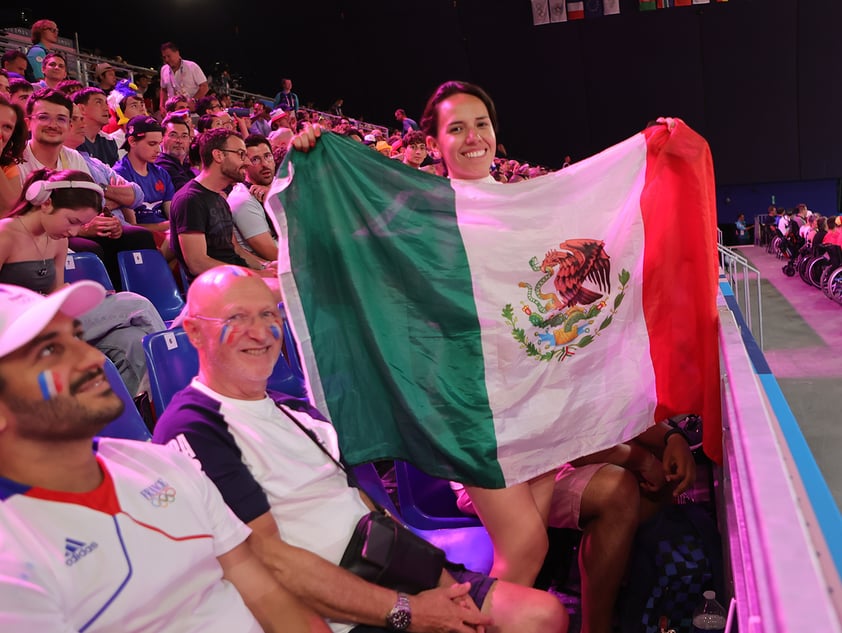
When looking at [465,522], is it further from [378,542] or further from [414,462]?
[378,542]

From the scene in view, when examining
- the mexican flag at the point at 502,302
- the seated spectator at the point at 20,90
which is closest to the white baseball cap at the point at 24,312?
the mexican flag at the point at 502,302

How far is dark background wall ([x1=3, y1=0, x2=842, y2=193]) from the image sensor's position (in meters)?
18.7

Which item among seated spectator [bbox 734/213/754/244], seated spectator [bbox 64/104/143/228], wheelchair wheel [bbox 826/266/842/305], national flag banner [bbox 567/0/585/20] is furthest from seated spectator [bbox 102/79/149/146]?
seated spectator [bbox 734/213/754/244]

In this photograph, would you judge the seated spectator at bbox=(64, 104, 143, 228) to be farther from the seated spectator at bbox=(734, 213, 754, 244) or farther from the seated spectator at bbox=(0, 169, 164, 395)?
the seated spectator at bbox=(734, 213, 754, 244)

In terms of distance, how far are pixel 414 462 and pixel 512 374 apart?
1.32ft

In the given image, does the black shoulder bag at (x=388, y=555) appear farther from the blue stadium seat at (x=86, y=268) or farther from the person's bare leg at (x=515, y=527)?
the blue stadium seat at (x=86, y=268)

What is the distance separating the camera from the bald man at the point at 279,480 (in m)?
1.60

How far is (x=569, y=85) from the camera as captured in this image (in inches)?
797

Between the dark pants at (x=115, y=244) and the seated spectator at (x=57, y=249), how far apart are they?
30.3 inches

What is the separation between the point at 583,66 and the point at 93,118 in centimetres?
1715

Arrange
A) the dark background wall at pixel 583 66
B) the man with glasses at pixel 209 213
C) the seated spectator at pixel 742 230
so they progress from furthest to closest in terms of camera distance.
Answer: the seated spectator at pixel 742 230 → the dark background wall at pixel 583 66 → the man with glasses at pixel 209 213

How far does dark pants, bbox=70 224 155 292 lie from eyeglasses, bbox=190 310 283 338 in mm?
2148

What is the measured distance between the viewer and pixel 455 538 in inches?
95.7

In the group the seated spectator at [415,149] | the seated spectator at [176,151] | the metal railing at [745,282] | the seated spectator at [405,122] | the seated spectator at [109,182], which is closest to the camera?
the seated spectator at [109,182]
